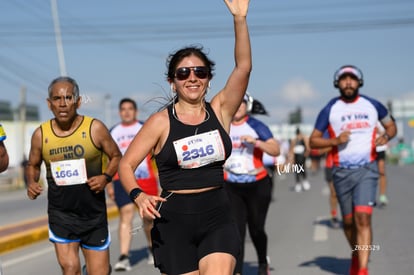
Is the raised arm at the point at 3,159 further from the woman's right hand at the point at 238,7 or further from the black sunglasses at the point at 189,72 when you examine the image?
the woman's right hand at the point at 238,7

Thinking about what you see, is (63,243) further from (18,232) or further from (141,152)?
(18,232)

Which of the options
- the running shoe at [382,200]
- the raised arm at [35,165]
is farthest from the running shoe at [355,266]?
the running shoe at [382,200]

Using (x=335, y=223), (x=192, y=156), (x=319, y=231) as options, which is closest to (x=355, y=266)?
(x=192, y=156)

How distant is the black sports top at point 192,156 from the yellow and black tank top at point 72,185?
5.86ft

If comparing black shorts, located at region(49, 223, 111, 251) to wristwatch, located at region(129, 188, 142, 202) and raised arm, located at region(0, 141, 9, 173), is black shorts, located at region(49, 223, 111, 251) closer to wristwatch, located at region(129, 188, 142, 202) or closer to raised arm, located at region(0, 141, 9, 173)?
raised arm, located at region(0, 141, 9, 173)

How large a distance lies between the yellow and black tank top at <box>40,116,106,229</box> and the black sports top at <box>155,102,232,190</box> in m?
1.79

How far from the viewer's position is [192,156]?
468cm

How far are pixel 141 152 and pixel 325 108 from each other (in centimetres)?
362

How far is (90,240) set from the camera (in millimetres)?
6410

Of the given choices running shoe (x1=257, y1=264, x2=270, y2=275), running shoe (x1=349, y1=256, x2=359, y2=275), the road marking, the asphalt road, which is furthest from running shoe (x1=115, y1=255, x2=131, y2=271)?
the road marking

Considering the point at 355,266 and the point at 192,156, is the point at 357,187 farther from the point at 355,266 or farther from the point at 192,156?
the point at 192,156

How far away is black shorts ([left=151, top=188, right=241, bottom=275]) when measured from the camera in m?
4.68

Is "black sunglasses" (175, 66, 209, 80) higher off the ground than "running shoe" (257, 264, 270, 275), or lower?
higher

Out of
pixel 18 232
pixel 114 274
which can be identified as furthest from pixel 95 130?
pixel 18 232
